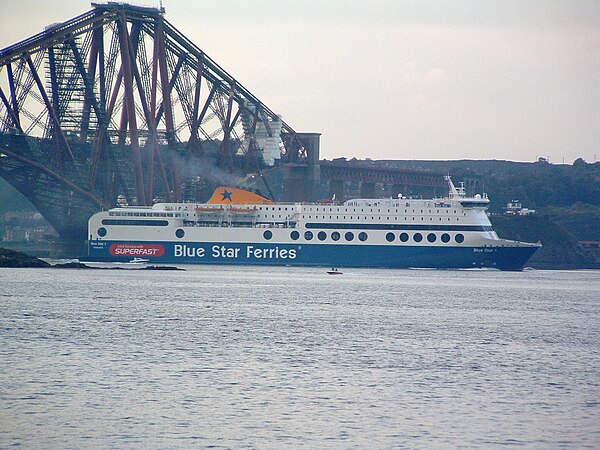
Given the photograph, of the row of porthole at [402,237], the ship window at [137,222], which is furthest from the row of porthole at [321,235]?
the ship window at [137,222]

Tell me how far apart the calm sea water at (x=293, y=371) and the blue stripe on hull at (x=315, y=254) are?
27458mm

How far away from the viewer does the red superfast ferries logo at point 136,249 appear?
87500mm

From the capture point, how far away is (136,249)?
87562 millimetres

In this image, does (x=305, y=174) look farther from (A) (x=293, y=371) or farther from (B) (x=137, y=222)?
(A) (x=293, y=371)

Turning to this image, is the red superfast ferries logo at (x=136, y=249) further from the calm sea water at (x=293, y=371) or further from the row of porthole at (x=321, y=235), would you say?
the calm sea water at (x=293, y=371)

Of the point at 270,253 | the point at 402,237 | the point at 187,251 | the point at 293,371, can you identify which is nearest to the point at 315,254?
the point at 270,253

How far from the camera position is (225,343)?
122 ft

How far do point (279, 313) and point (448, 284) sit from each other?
25.6 m

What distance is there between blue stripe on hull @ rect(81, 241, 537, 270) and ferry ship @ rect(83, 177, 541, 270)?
74mm

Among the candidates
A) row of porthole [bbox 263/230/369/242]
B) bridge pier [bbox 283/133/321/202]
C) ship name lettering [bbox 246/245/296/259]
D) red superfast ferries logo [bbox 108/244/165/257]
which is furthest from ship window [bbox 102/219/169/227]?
bridge pier [bbox 283/133/321/202]

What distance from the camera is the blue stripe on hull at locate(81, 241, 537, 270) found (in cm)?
8562

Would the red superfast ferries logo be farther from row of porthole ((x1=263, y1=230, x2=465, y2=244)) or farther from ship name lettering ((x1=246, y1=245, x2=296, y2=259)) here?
row of porthole ((x1=263, y1=230, x2=465, y2=244))

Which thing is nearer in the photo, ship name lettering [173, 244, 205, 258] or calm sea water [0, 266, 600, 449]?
calm sea water [0, 266, 600, 449]

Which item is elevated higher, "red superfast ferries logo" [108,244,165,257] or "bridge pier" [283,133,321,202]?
"bridge pier" [283,133,321,202]
